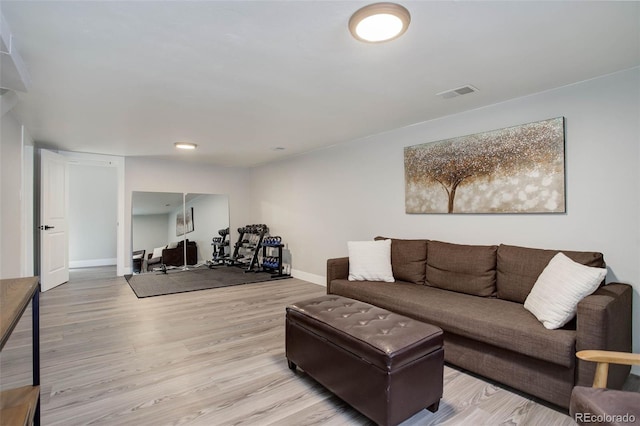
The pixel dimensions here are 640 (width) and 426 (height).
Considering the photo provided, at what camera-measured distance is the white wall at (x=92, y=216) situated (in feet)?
23.2

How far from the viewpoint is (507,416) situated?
1860 mm

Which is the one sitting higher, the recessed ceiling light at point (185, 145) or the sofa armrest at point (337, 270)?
the recessed ceiling light at point (185, 145)

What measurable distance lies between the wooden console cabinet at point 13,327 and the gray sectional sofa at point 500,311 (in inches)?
93.3

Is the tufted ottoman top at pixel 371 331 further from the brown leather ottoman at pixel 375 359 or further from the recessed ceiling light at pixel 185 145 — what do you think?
the recessed ceiling light at pixel 185 145

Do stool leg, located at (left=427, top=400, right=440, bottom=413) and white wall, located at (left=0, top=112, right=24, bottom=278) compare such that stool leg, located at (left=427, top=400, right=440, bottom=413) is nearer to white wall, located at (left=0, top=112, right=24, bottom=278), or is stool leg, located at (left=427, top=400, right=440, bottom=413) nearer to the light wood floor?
the light wood floor

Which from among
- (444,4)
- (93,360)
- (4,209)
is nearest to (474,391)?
(444,4)

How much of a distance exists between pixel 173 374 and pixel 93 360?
78 cm

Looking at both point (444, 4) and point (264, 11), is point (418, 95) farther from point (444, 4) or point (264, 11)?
point (264, 11)

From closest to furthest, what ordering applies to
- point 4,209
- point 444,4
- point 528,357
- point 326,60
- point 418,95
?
point 444,4, point 528,357, point 326,60, point 418,95, point 4,209

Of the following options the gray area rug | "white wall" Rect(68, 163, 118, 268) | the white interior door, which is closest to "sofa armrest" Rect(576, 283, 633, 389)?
the gray area rug

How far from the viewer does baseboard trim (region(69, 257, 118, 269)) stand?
707 centimetres

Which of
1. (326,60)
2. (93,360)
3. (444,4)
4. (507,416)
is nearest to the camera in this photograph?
(444,4)

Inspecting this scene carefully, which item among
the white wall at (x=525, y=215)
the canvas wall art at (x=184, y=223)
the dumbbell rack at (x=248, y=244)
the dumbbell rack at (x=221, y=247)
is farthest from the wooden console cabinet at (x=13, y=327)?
the dumbbell rack at (x=221, y=247)

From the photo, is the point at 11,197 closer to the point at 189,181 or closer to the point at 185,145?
the point at 185,145
